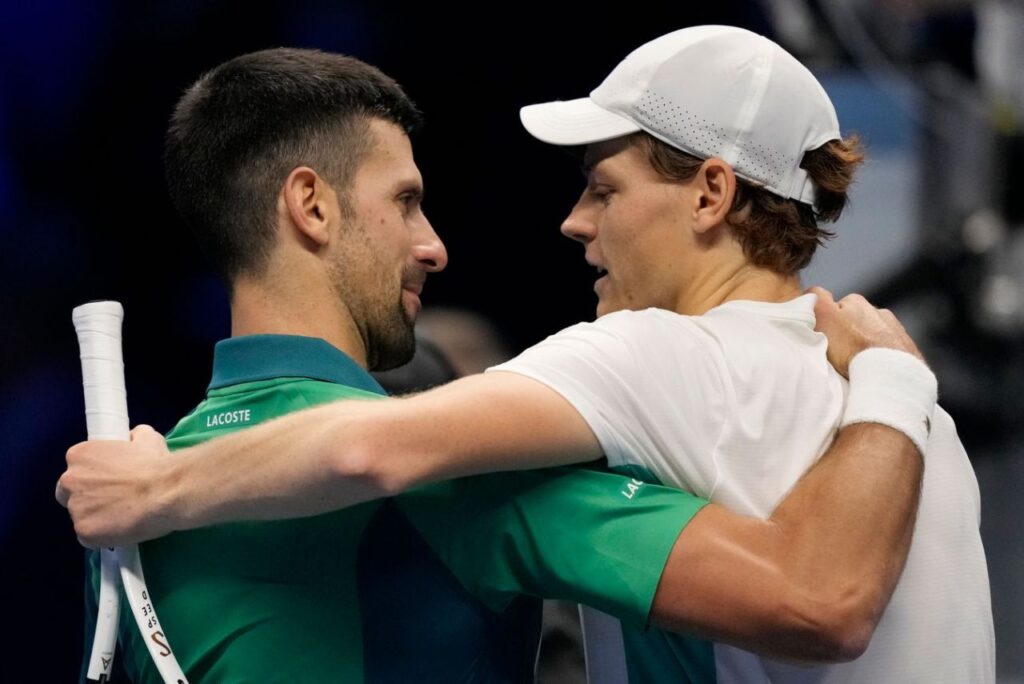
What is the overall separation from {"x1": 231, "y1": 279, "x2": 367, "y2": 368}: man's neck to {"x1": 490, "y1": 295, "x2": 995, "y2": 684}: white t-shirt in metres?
0.43

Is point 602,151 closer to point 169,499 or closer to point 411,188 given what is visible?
point 411,188

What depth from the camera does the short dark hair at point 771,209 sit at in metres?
2.16

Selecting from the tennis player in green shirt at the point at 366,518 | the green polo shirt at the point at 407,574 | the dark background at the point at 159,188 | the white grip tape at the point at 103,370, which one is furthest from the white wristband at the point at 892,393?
the dark background at the point at 159,188

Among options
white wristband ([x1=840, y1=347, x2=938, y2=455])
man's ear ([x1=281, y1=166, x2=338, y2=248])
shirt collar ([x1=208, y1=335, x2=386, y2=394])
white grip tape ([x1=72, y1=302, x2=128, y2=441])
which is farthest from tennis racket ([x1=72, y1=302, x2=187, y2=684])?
white wristband ([x1=840, y1=347, x2=938, y2=455])

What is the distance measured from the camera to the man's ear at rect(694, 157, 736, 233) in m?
2.12

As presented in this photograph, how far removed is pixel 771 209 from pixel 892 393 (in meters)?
0.38

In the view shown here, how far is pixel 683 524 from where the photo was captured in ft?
5.86

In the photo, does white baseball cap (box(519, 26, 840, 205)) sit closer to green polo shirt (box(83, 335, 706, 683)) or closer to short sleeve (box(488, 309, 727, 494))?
short sleeve (box(488, 309, 727, 494))

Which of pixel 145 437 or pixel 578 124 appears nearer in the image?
pixel 145 437

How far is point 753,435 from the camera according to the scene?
1.88m

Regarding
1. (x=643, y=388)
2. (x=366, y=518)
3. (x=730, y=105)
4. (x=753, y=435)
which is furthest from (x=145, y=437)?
(x=730, y=105)

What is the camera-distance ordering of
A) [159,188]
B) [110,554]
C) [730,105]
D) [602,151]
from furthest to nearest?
1. [159,188]
2. [602,151]
3. [730,105]
4. [110,554]

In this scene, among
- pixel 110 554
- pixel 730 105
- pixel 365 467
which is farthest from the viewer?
pixel 730 105

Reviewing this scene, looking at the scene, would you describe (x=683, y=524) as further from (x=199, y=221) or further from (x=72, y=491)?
(x=199, y=221)
